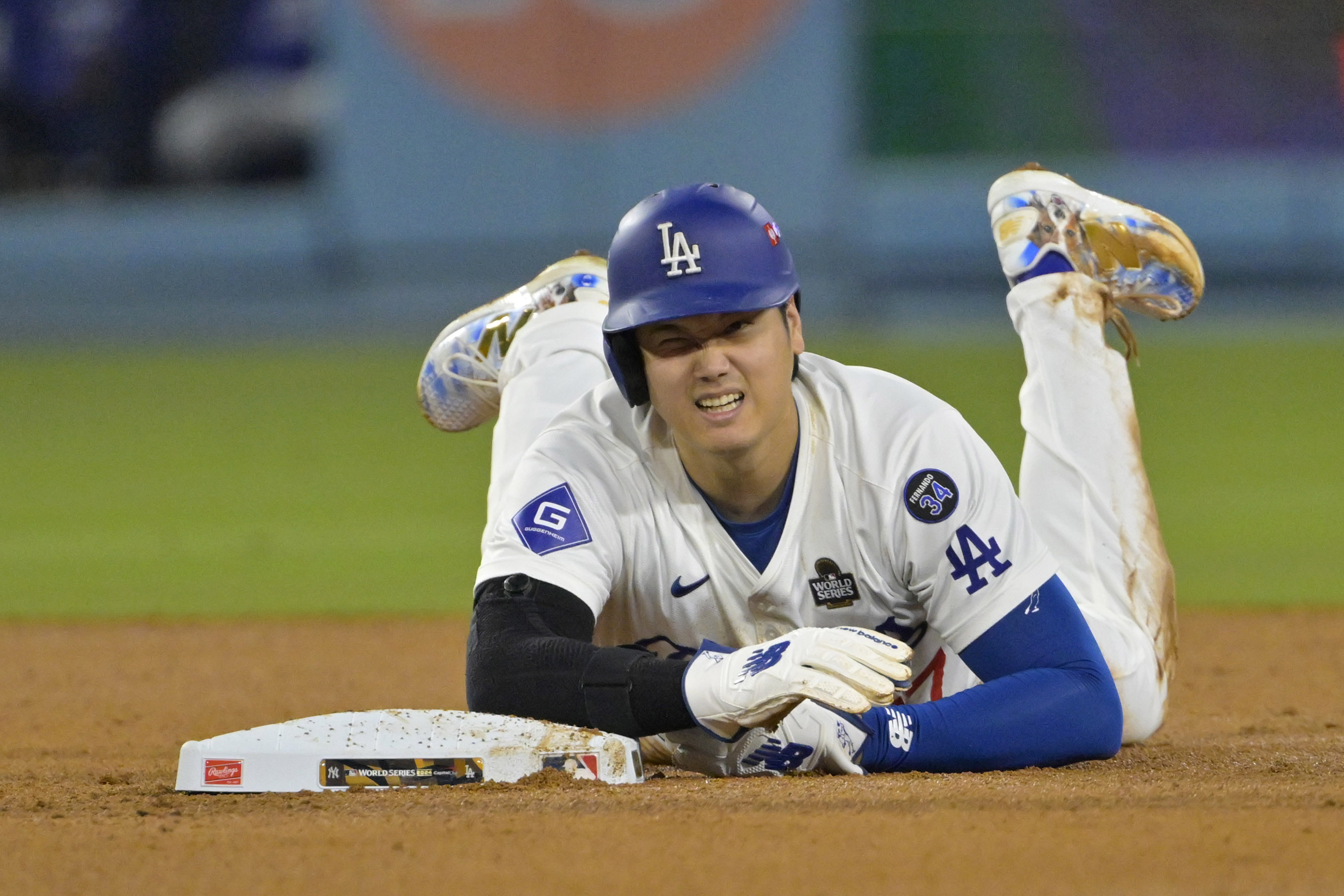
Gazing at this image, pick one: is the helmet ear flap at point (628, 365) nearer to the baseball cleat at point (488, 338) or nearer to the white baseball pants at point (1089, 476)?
the white baseball pants at point (1089, 476)

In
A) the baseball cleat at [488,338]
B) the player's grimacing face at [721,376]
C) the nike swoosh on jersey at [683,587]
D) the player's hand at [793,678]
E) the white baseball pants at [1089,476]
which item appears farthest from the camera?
the baseball cleat at [488,338]

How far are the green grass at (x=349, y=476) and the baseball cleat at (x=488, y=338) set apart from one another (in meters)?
1.92

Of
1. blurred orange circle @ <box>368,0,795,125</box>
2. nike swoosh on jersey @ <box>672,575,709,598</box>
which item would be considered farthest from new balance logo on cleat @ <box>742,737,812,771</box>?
blurred orange circle @ <box>368,0,795,125</box>

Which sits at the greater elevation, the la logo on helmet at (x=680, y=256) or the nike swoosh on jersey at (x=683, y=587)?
the la logo on helmet at (x=680, y=256)

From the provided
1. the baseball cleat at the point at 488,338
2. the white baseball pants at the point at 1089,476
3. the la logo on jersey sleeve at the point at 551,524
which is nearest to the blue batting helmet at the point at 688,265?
the la logo on jersey sleeve at the point at 551,524

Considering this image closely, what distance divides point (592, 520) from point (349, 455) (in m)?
7.32

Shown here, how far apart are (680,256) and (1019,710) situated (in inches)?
44.1

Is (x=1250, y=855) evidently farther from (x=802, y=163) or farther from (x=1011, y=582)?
(x=802, y=163)

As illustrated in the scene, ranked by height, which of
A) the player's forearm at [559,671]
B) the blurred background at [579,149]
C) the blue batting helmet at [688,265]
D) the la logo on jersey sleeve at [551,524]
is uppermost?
the blurred background at [579,149]

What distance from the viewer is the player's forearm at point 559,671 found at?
11.3 feet

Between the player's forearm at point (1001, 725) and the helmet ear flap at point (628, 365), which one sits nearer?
the player's forearm at point (1001, 725)

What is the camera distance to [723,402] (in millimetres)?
3553

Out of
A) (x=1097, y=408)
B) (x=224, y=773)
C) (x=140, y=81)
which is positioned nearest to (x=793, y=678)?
(x=224, y=773)

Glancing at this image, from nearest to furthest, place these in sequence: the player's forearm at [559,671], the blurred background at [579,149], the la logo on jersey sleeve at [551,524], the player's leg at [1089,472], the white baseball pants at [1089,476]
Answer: the player's forearm at [559,671] → the la logo on jersey sleeve at [551,524] → the white baseball pants at [1089,476] → the player's leg at [1089,472] → the blurred background at [579,149]
